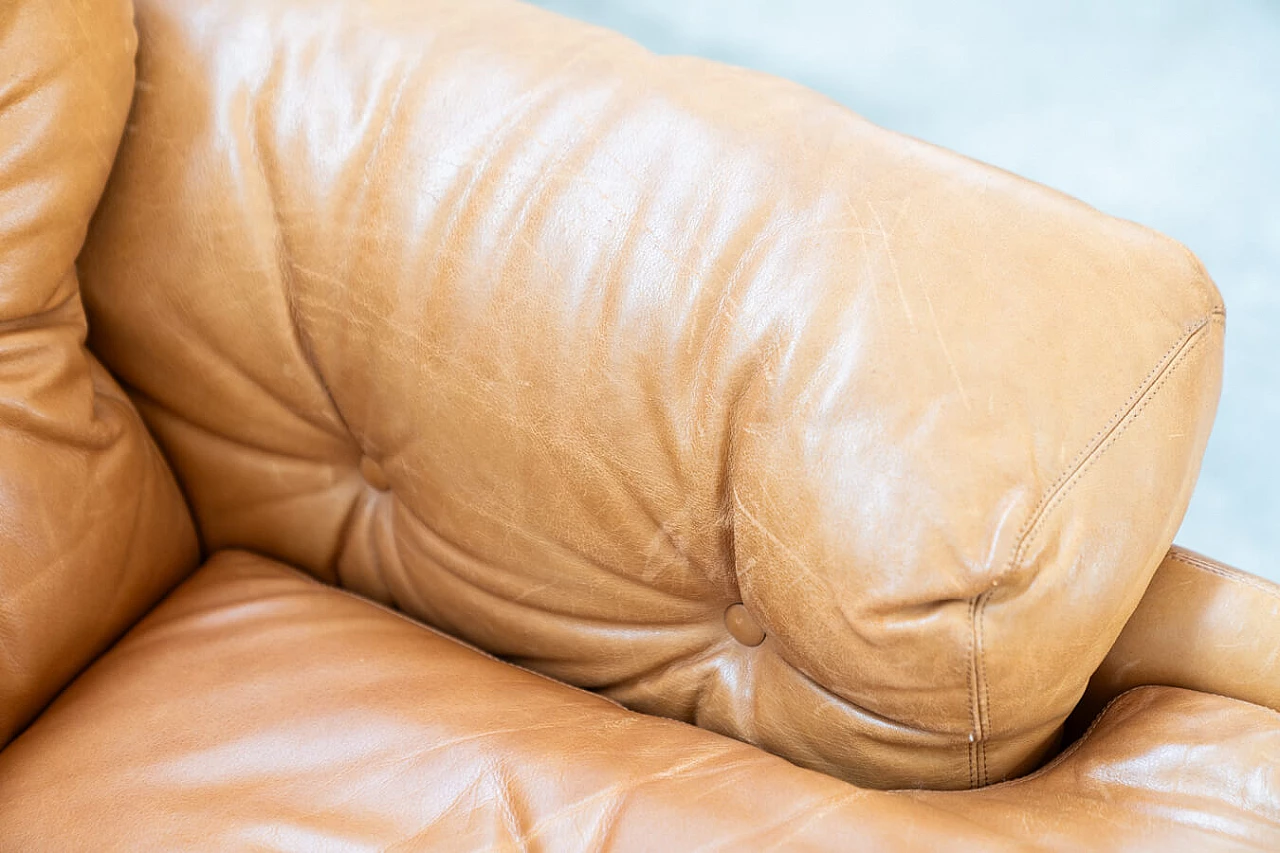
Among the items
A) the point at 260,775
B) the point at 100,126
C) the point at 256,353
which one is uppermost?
the point at 100,126

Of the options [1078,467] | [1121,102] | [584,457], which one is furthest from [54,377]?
[1121,102]

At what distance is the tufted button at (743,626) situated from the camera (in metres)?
0.66

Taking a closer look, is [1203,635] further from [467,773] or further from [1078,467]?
[467,773]

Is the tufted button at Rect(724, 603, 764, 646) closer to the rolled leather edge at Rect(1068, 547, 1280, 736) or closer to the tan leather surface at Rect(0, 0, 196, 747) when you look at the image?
the rolled leather edge at Rect(1068, 547, 1280, 736)

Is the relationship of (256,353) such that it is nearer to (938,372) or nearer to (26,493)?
(26,493)

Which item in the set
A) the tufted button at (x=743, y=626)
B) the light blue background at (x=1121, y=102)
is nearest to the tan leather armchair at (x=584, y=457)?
the tufted button at (x=743, y=626)

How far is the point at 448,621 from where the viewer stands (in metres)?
0.79

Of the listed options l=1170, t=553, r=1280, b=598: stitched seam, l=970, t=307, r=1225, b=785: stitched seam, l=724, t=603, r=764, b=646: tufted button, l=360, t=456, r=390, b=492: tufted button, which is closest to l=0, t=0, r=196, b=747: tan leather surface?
l=360, t=456, r=390, b=492: tufted button

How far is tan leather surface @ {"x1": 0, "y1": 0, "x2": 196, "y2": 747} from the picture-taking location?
0.66m

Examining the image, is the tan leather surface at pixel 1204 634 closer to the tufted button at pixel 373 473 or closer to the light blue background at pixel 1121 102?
the tufted button at pixel 373 473

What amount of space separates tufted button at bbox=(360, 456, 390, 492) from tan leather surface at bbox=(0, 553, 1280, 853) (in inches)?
4.1

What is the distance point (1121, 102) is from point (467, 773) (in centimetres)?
123

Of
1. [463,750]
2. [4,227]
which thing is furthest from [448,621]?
[4,227]

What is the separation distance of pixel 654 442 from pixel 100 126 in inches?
16.1
